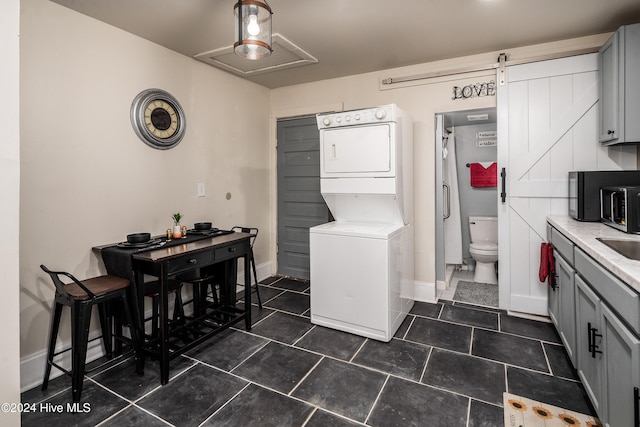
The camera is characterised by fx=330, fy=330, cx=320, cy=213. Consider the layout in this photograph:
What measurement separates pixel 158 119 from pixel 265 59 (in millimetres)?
1163

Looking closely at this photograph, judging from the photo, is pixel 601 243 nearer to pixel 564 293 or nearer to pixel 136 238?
pixel 564 293

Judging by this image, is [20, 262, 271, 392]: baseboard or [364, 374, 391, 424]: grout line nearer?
[364, 374, 391, 424]: grout line

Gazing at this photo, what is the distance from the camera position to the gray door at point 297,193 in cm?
400

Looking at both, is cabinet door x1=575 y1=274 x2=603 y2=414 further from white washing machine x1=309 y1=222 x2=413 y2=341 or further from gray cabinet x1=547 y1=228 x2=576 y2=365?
white washing machine x1=309 y1=222 x2=413 y2=341

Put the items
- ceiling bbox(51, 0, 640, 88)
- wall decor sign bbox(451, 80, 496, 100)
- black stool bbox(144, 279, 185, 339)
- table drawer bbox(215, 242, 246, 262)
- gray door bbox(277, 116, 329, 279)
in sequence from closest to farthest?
ceiling bbox(51, 0, 640, 88), black stool bbox(144, 279, 185, 339), table drawer bbox(215, 242, 246, 262), wall decor sign bbox(451, 80, 496, 100), gray door bbox(277, 116, 329, 279)

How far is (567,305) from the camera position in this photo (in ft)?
7.12

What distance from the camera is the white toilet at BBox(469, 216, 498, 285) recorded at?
4004 mm

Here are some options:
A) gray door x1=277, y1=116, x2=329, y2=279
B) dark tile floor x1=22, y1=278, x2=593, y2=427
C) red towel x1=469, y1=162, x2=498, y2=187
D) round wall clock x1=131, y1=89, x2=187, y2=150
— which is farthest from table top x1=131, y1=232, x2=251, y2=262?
red towel x1=469, y1=162, x2=498, y2=187

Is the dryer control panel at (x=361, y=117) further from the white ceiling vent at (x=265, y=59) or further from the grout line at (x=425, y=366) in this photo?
the grout line at (x=425, y=366)

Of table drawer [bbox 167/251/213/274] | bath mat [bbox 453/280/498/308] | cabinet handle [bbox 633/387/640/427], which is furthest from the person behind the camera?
bath mat [bbox 453/280/498/308]

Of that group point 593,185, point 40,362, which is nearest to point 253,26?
point 40,362

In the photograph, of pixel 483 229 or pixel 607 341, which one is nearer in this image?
pixel 607 341

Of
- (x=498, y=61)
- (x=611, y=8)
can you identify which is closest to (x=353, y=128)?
(x=498, y=61)

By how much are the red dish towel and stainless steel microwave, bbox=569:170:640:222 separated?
0.33 metres
